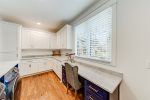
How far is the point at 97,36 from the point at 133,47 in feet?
3.09

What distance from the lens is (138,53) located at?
4.14ft

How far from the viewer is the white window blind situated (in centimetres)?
182

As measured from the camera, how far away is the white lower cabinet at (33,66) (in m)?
3.69

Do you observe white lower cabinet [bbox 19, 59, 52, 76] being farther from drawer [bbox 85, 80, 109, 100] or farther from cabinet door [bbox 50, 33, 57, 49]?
drawer [bbox 85, 80, 109, 100]

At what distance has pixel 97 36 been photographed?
84.7 inches

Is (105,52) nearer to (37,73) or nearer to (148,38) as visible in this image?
(148,38)

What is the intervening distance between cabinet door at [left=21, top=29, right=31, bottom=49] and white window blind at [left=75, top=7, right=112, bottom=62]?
2.58 meters

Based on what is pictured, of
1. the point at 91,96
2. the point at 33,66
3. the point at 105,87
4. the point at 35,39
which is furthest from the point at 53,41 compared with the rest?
the point at 105,87

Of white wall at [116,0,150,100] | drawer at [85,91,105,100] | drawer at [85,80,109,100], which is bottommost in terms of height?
drawer at [85,91,105,100]

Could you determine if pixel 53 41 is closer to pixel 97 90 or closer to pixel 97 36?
pixel 97 36

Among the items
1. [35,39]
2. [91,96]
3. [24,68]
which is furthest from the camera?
[35,39]

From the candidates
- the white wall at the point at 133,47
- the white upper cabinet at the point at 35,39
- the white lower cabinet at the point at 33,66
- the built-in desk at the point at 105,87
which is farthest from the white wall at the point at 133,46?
the white upper cabinet at the point at 35,39

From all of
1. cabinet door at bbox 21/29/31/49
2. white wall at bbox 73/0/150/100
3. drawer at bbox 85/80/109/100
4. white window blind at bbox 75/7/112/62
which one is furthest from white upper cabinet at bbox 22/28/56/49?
white wall at bbox 73/0/150/100

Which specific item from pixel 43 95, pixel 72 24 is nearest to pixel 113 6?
pixel 72 24
